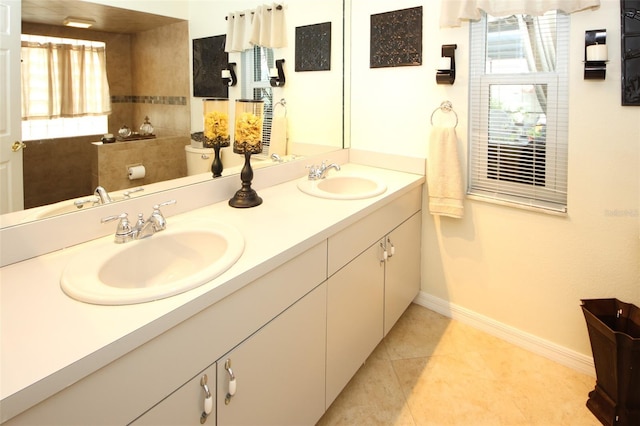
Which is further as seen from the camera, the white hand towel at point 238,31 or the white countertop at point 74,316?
the white hand towel at point 238,31

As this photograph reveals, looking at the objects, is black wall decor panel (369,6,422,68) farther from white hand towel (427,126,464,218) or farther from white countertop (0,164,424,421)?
white countertop (0,164,424,421)

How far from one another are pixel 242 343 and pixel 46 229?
0.69 m

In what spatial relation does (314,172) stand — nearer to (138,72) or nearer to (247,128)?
(247,128)

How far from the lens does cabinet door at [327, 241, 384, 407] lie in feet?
5.16

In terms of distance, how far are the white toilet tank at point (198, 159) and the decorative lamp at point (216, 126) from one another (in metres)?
0.02

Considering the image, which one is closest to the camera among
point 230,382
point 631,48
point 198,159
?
point 230,382

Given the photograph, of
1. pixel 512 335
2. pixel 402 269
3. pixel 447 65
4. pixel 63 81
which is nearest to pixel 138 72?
pixel 63 81

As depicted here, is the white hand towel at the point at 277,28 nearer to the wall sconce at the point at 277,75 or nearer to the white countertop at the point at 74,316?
the wall sconce at the point at 277,75

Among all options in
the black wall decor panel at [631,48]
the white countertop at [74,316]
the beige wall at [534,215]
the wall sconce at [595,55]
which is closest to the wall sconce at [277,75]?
the beige wall at [534,215]

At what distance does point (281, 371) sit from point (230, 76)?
4.23 ft

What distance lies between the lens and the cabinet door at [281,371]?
1115mm

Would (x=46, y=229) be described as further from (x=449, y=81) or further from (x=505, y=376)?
(x=505, y=376)

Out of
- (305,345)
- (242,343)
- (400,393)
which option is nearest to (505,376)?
(400,393)

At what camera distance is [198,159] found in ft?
5.56
